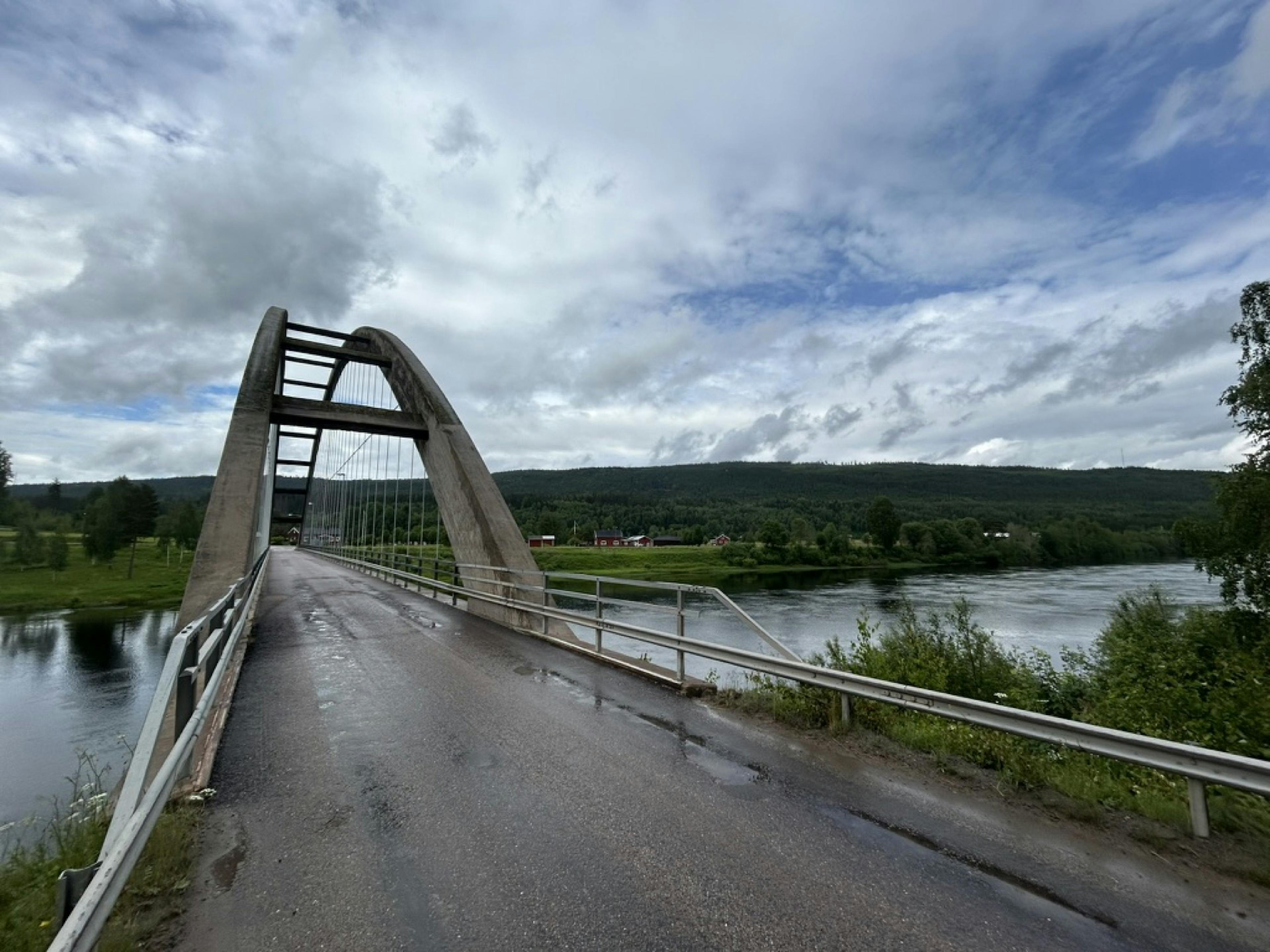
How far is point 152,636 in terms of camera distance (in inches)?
971

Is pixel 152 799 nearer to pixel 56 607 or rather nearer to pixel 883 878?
pixel 883 878

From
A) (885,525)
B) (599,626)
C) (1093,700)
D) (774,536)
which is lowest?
(1093,700)

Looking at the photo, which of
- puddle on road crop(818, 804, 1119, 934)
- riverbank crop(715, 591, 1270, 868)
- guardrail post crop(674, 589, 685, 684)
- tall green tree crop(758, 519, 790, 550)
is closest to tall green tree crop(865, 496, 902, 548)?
tall green tree crop(758, 519, 790, 550)

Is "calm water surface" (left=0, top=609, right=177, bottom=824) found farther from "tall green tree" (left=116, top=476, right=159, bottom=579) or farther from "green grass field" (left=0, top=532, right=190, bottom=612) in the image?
"tall green tree" (left=116, top=476, right=159, bottom=579)

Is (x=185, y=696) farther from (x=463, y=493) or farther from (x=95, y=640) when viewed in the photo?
(x=95, y=640)

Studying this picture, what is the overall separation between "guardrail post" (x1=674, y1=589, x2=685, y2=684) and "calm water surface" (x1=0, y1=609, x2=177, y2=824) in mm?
5202

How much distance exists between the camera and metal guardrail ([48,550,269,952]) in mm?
1839

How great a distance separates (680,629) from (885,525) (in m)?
75.8

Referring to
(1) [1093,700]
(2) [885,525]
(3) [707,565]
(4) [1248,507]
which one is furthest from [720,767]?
(2) [885,525]

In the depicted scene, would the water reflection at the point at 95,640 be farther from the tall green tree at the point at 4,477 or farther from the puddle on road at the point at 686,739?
the tall green tree at the point at 4,477

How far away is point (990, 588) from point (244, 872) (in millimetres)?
44665

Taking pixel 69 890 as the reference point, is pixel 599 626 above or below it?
below

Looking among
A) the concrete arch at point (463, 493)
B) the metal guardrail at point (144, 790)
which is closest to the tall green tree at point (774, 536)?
the concrete arch at point (463, 493)

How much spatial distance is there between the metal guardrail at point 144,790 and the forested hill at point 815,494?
70.1 m
